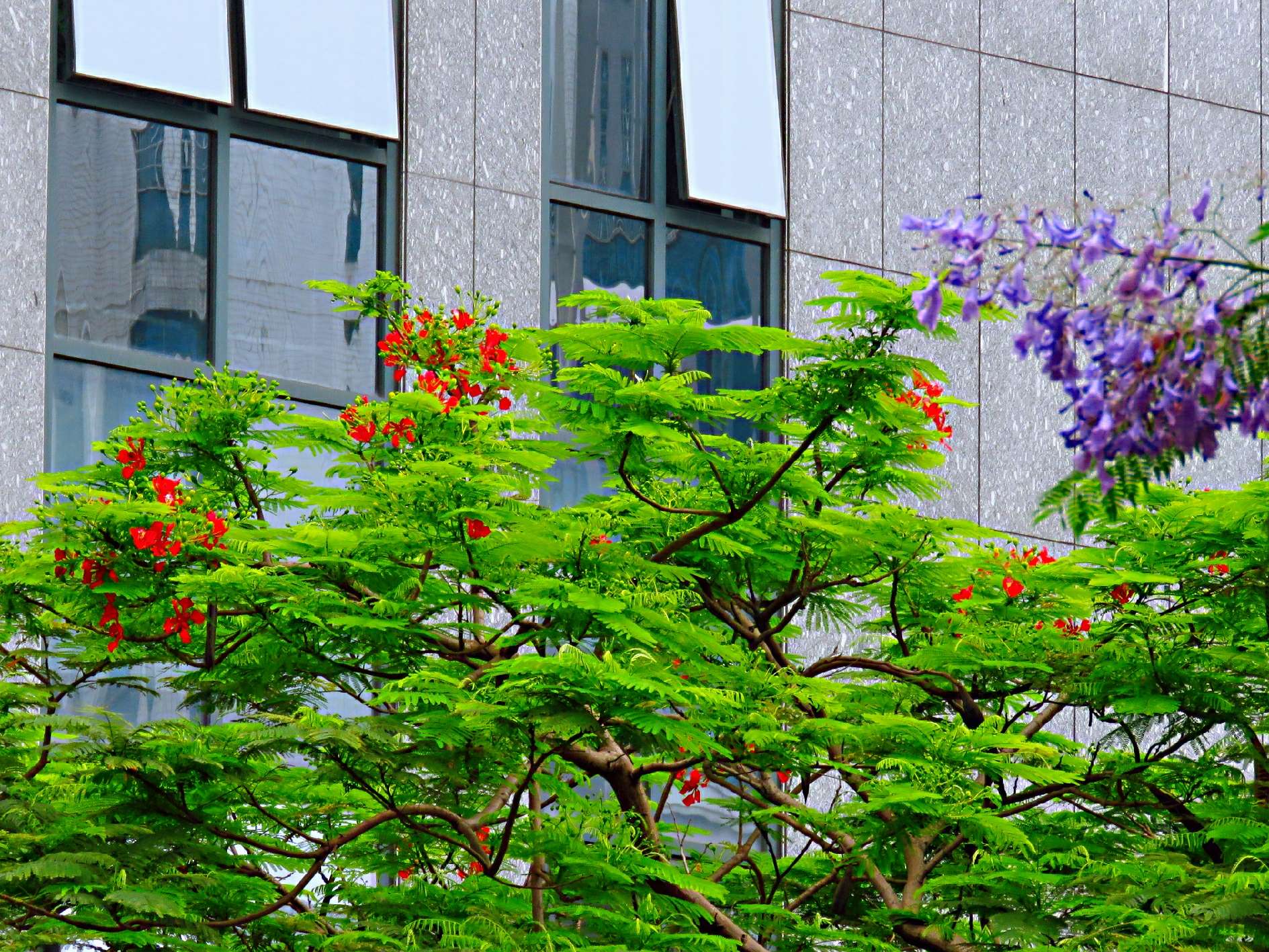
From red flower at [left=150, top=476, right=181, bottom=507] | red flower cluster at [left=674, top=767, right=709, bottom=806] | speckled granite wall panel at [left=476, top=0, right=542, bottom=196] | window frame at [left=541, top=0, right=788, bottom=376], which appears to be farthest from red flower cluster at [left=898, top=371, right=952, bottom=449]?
speckled granite wall panel at [left=476, top=0, right=542, bottom=196]

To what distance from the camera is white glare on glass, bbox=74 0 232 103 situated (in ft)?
54.9

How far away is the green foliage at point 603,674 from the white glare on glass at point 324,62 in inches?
211

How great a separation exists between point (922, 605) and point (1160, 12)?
11356mm

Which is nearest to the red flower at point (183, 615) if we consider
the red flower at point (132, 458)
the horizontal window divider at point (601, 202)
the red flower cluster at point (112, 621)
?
the red flower cluster at point (112, 621)

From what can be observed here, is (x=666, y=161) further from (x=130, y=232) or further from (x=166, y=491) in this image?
(x=166, y=491)

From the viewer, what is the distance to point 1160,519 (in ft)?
42.5

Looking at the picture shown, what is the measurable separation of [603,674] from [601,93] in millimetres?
10757

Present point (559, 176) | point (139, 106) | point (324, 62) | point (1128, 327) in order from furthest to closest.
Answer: point (559, 176) < point (324, 62) < point (139, 106) < point (1128, 327)

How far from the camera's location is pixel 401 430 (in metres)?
12.2

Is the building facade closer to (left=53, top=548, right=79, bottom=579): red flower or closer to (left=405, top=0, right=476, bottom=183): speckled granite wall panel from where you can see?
(left=405, top=0, right=476, bottom=183): speckled granite wall panel

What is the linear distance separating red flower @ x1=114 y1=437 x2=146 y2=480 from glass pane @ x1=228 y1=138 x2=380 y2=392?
15.5 ft

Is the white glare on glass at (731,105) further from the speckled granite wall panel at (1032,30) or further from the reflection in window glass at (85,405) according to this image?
the reflection in window glass at (85,405)

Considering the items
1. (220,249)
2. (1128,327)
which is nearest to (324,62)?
(220,249)

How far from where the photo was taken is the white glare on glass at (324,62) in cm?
1750
